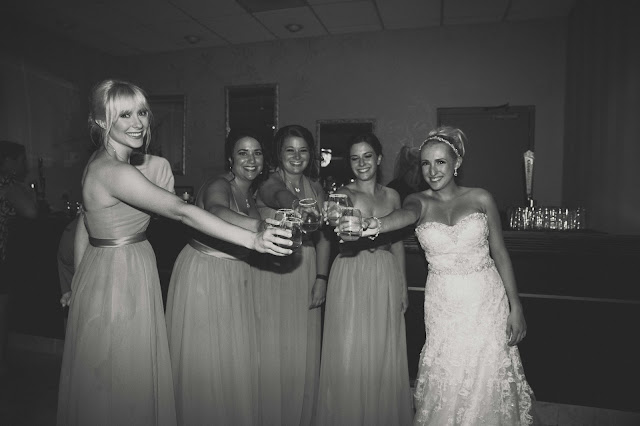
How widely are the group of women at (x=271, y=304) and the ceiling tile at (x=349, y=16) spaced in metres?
3.06

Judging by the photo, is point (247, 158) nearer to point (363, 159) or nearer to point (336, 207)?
point (363, 159)

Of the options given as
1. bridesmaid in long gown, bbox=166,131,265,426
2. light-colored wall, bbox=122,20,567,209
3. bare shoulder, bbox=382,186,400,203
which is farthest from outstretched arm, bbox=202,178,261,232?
light-colored wall, bbox=122,20,567,209

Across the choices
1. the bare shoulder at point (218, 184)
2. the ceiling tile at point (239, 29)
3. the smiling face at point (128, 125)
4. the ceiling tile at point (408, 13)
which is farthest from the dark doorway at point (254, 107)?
the smiling face at point (128, 125)

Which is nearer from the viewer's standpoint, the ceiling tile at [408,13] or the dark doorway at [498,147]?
the ceiling tile at [408,13]

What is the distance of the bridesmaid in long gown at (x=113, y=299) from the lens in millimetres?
1558

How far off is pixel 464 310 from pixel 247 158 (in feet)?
4.80

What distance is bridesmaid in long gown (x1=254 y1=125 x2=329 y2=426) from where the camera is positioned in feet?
7.78

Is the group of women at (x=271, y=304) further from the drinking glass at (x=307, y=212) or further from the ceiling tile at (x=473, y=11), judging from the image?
the ceiling tile at (x=473, y=11)

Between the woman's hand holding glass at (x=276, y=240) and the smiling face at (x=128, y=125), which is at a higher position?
the smiling face at (x=128, y=125)

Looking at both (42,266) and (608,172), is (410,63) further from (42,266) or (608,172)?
(42,266)

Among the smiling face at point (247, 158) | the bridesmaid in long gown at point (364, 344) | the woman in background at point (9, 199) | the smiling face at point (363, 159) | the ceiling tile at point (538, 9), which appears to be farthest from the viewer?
the ceiling tile at point (538, 9)

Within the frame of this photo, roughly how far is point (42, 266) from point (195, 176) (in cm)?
281

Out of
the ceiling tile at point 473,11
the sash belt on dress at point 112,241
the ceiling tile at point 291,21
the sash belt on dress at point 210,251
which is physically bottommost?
the sash belt on dress at point 210,251

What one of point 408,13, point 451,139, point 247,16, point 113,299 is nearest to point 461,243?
point 451,139
